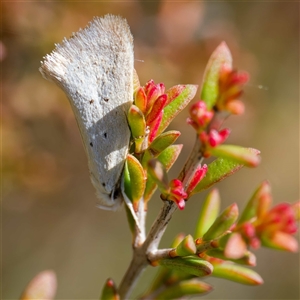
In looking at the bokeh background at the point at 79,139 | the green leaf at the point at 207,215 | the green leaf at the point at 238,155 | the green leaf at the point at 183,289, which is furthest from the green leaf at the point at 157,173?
the bokeh background at the point at 79,139

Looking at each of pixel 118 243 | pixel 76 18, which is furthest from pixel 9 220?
pixel 76 18

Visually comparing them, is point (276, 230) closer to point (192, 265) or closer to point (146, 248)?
point (192, 265)

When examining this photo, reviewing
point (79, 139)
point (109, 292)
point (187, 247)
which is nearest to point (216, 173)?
point (187, 247)

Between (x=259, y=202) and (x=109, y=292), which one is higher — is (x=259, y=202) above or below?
above

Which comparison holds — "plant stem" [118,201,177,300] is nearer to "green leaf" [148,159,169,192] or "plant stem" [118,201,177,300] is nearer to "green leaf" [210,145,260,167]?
"green leaf" [148,159,169,192]

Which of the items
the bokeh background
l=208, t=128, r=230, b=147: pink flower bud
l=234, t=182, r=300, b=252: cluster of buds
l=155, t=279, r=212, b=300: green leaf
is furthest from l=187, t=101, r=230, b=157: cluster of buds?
the bokeh background

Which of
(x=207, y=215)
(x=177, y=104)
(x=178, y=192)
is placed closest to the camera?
(x=178, y=192)

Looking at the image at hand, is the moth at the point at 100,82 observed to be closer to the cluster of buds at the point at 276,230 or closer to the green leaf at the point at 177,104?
the green leaf at the point at 177,104

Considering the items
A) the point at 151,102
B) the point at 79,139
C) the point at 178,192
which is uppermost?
the point at 79,139
